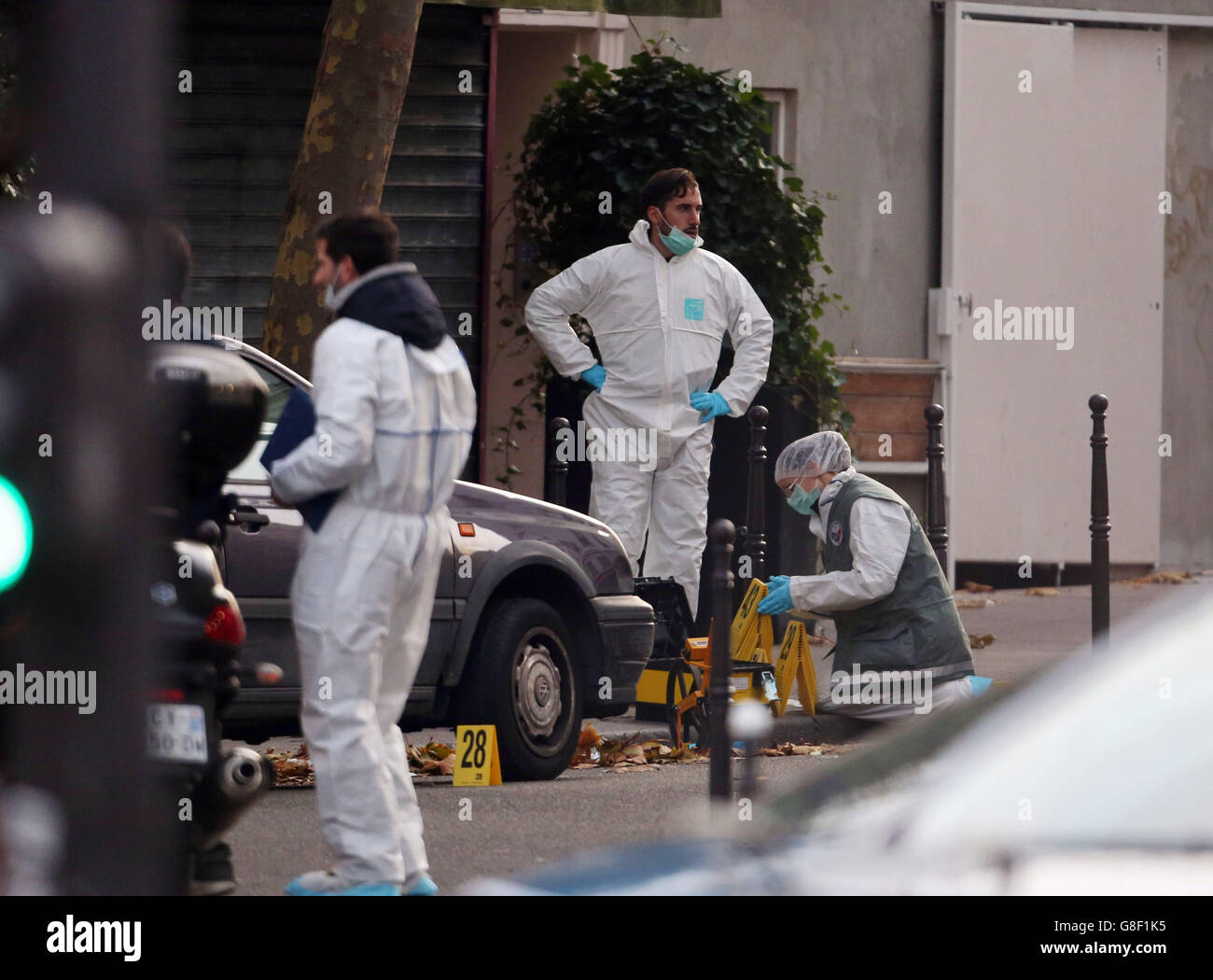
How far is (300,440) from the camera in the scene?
209 inches

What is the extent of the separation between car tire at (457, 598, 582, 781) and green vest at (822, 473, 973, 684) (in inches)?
48.8

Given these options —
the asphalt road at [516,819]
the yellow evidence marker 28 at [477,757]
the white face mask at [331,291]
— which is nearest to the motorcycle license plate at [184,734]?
the asphalt road at [516,819]

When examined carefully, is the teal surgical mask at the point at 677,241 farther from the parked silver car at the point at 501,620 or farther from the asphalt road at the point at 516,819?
the asphalt road at the point at 516,819

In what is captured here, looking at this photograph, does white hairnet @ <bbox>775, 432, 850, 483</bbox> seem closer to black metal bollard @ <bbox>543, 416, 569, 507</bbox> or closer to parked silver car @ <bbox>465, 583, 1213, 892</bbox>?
black metal bollard @ <bbox>543, 416, 569, 507</bbox>

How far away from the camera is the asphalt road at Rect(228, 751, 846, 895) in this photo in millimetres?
6125

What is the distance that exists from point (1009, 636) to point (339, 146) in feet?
18.0

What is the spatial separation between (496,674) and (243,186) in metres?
5.58

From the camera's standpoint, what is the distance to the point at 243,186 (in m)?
12.2

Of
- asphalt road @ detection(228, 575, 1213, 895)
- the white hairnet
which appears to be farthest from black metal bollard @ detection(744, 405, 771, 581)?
the white hairnet

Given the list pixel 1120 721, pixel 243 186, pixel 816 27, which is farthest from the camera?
pixel 816 27

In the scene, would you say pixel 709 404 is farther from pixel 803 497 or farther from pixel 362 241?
pixel 362 241

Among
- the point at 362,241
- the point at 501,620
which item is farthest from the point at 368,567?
the point at 501,620
